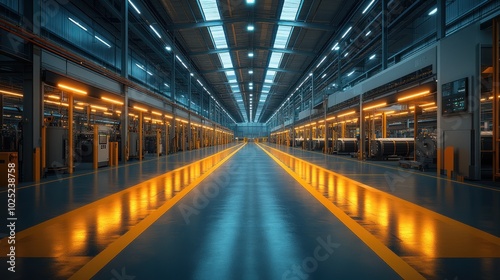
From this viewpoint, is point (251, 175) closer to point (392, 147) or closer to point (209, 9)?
point (392, 147)

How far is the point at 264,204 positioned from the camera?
6.25 meters

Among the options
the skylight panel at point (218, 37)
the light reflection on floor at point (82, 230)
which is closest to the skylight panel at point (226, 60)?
the skylight panel at point (218, 37)

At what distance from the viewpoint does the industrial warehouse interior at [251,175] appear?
3.53m

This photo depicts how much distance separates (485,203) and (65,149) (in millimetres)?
13063

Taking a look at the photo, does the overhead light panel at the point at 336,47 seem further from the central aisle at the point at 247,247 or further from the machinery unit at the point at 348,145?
the central aisle at the point at 247,247

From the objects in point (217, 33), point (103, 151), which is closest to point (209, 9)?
point (217, 33)

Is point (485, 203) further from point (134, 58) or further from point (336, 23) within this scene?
point (134, 58)

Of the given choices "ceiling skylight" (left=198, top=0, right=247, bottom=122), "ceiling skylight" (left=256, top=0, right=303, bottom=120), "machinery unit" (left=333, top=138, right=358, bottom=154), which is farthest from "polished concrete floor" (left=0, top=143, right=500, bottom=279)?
"machinery unit" (left=333, top=138, right=358, bottom=154)

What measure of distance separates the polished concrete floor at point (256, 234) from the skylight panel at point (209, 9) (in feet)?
45.4

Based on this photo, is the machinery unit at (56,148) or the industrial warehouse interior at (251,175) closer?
the industrial warehouse interior at (251,175)

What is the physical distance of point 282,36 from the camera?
24.0 m

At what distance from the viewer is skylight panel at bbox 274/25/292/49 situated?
73.7 ft

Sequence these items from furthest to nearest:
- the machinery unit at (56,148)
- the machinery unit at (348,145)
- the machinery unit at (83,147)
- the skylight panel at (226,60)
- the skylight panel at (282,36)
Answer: the skylight panel at (226,60), the machinery unit at (348,145), the skylight panel at (282,36), the machinery unit at (83,147), the machinery unit at (56,148)

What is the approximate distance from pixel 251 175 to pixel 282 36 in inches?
627
